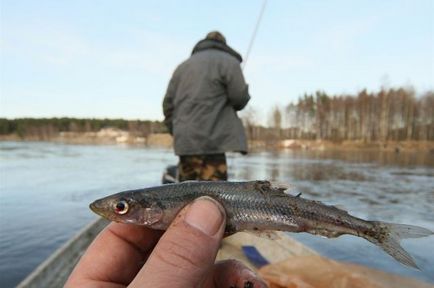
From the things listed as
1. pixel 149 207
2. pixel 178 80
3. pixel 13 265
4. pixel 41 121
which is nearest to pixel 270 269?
pixel 149 207

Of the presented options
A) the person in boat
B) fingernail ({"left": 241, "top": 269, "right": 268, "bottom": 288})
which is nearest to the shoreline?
the person in boat

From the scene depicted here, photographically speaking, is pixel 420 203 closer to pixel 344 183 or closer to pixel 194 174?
pixel 344 183

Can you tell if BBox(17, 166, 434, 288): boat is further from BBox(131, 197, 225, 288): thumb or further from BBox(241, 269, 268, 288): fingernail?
BBox(131, 197, 225, 288): thumb

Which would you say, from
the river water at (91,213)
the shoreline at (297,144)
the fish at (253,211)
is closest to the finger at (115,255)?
the fish at (253,211)

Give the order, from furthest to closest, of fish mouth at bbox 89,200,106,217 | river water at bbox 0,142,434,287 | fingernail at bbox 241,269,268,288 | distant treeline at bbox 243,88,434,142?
distant treeline at bbox 243,88,434,142, river water at bbox 0,142,434,287, fingernail at bbox 241,269,268,288, fish mouth at bbox 89,200,106,217

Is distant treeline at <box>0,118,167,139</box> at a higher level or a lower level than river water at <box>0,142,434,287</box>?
higher

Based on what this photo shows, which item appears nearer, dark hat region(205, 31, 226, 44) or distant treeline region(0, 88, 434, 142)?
dark hat region(205, 31, 226, 44)

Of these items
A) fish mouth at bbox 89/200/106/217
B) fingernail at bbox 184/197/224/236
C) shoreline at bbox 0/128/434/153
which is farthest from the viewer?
shoreline at bbox 0/128/434/153

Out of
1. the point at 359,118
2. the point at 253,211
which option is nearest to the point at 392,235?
the point at 253,211

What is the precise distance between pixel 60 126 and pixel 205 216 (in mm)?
173393

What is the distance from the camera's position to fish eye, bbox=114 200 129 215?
2248 millimetres

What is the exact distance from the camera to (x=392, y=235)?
2.34 metres

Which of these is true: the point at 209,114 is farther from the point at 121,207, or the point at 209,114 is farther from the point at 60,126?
the point at 60,126

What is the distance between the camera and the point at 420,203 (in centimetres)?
1312
